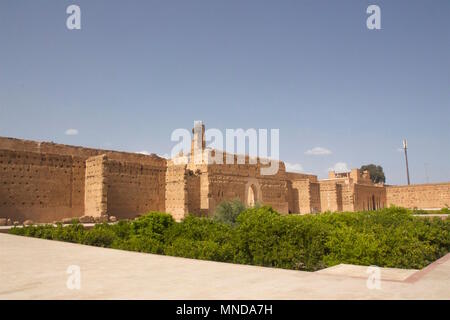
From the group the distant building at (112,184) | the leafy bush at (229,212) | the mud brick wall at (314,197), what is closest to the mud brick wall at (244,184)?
the distant building at (112,184)

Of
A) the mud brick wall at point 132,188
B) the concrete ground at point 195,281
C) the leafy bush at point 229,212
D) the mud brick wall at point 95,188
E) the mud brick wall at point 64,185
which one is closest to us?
the concrete ground at point 195,281

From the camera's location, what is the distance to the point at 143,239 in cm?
1168

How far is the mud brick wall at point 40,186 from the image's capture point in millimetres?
19188

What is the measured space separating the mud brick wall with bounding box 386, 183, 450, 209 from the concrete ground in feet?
125

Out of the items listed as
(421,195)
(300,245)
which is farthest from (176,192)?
(421,195)

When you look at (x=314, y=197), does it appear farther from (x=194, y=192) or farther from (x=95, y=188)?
(x=95, y=188)

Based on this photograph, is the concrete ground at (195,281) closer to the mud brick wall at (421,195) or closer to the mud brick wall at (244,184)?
the mud brick wall at (244,184)

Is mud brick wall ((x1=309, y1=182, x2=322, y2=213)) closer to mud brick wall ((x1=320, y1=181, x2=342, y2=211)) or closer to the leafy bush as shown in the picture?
mud brick wall ((x1=320, y1=181, x2=342, y2=211))

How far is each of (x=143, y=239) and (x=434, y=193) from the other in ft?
127

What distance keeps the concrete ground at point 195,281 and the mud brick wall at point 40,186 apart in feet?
42.2

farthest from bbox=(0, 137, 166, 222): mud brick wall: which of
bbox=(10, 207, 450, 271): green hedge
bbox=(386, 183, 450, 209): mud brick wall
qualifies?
bbox=(386, 183, 450, 209): mud brick wall

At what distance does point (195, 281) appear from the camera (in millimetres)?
5441

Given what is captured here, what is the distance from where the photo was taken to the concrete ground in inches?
183
